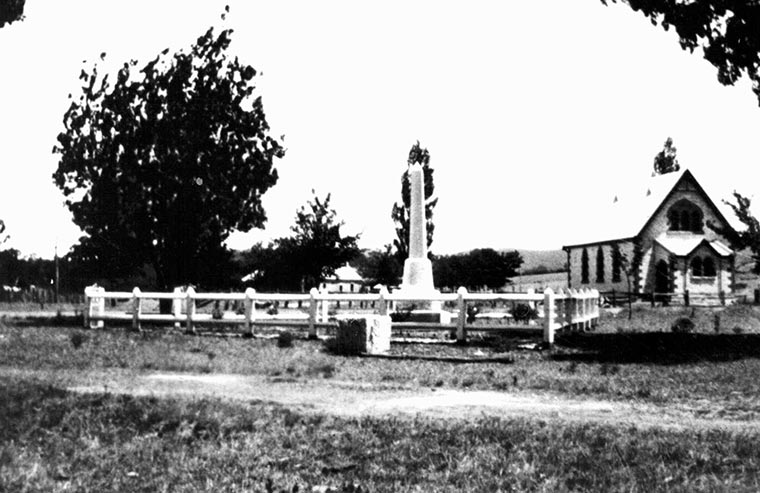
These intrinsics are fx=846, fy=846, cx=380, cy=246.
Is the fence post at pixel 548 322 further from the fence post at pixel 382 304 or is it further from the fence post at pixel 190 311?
the fence post at pixel 190 311

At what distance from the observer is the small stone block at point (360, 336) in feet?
55.2

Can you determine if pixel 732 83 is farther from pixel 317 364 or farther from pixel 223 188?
pixel 223 188

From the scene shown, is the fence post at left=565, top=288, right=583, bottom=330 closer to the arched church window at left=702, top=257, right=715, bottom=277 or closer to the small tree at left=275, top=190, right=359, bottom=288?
the small tree at left=275, top=190, right=359, bottom=288

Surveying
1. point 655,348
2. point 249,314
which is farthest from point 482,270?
point 655,348

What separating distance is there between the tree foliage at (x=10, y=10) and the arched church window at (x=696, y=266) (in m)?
44.5

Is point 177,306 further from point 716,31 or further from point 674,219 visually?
point 674,219


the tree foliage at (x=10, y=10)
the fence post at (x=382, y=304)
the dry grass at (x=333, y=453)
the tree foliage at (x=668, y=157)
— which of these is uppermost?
the tree foliage at (x=668, y=157)

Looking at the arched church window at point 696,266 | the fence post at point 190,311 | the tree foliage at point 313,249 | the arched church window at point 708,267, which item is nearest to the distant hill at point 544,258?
the arched church window at point 708,267

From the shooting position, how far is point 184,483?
21.1 ft

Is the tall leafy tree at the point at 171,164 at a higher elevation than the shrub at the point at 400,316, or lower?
higher

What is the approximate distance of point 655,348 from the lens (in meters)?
17.7

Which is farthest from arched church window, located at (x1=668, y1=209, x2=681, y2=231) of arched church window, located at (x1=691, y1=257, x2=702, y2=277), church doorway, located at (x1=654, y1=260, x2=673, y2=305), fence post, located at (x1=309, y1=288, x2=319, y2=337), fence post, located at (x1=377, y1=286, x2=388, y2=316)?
fence post, located at (x1=309, y1=288, x2=319, y2=337)

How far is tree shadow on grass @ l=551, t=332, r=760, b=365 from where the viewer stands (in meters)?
16.2

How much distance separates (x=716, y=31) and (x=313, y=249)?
27854mm
